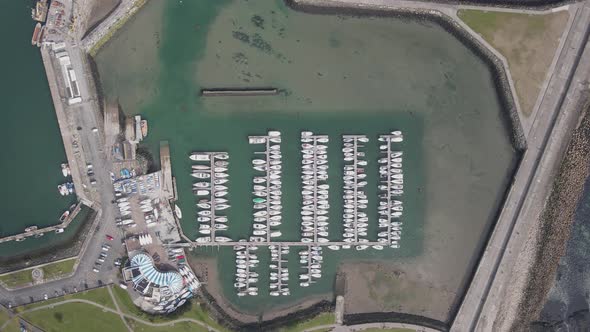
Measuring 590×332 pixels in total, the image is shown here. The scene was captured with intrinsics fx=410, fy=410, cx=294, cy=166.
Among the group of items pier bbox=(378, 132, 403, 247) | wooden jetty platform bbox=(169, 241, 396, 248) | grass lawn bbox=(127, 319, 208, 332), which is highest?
pier bbox=(378, 132, 403, 247)

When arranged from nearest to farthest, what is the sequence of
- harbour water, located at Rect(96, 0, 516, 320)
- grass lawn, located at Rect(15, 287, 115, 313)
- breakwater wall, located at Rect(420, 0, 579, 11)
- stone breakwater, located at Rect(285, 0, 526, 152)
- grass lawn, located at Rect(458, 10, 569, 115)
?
breakwater wall, located at Rect(420, 0, 579, 11)
grass lawn, located at Rect(458, 10, 569, 115)
stone breakwater, located at Rect(285, 0, 526, 152)
grass lawn, located at Rect(15, 287, 115, 313)
harbour water, located at Rect(96, 0, 516, 320)

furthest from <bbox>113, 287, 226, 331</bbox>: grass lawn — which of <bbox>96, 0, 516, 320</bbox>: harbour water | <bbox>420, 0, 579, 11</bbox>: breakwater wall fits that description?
<bbox>420, 0, 579, 11</bbox>: breakwater wall

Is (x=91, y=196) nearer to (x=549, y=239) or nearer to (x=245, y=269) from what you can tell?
(x=245, y=269)

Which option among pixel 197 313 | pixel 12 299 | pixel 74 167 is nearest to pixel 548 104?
pixel 197 313

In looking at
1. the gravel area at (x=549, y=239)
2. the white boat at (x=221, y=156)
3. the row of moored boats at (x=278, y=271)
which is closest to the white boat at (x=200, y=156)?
the white boat at (x=221, y=156)

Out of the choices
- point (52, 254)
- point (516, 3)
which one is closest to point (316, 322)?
point (52, 254)

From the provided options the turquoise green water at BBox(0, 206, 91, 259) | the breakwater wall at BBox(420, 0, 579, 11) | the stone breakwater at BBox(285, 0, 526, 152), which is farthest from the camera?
the turquoise green water at BBox(0, 206, 91, 259)

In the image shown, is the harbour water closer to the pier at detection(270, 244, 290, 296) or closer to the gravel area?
the pier at detection(270, 244, 290, 296)

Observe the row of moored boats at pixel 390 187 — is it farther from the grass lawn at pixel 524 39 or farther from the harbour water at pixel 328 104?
the grass lawn at pixel 524 39
